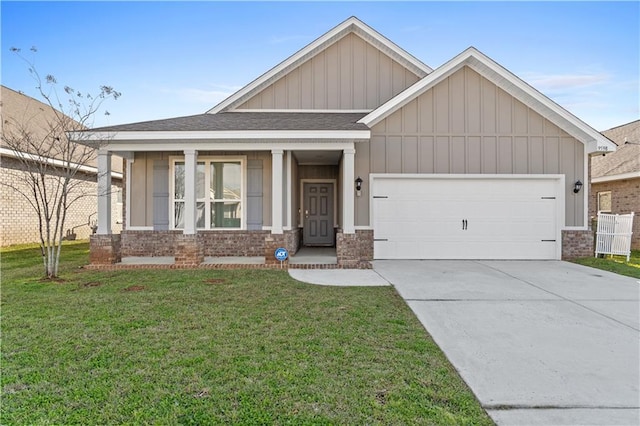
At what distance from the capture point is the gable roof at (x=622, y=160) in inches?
481

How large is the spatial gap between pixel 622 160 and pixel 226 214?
1460cm

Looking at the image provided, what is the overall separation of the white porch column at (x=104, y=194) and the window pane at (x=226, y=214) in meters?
2.43

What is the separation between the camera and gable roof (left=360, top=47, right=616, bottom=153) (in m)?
8.55

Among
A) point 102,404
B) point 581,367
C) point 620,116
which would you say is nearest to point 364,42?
point 581,367

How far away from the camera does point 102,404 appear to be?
2381mm

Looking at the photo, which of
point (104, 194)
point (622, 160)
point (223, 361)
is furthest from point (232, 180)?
point (622, 160)

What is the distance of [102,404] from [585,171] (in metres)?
11.0

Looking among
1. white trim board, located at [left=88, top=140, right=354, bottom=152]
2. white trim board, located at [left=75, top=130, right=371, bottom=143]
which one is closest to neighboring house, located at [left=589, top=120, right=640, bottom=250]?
white trim board, located at [left=75, top=130, right=371, bottom=143]

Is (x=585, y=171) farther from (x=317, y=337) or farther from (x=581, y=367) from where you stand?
(x=317, y=337)

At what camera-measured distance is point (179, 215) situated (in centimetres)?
948

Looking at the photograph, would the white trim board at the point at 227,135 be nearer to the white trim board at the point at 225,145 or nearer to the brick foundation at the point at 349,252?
the white trim board at the point at 225,145

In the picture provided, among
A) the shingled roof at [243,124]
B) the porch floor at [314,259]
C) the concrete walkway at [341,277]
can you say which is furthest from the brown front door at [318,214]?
the concrete walkway at [341,277]

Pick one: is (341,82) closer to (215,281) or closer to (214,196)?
(214,196)

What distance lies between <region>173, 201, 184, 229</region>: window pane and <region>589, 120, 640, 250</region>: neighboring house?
13.7 m
